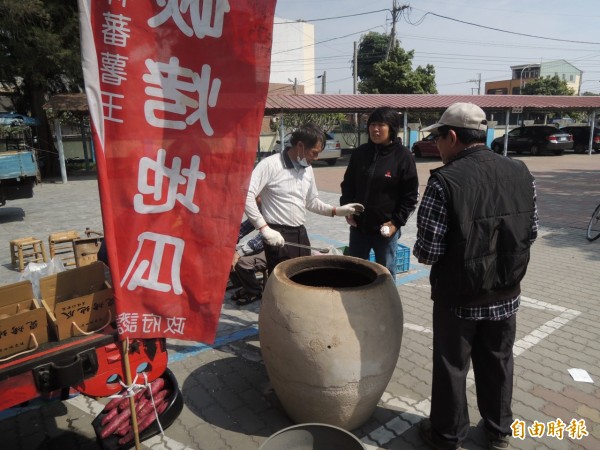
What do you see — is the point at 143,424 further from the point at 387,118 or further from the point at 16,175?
the point at 16,175

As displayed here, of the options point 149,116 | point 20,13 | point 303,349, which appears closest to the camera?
point 149,116

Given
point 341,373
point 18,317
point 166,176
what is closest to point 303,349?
point 341,373

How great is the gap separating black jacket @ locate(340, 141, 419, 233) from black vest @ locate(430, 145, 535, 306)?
4.21 ft

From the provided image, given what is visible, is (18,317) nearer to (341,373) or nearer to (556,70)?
(341,373)

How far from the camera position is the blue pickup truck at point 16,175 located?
8.97 metres

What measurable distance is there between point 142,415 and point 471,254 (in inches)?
85.5

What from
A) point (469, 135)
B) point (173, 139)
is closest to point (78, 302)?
point (173, 139)

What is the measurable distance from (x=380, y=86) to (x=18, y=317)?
3120 cm

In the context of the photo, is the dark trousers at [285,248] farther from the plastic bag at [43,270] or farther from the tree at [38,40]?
the tree at [38,40]

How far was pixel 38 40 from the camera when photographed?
13734mm

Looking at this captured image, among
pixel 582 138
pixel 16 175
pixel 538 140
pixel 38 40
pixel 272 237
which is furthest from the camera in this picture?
pixel 582 138

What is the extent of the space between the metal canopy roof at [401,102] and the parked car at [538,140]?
1.19 metres

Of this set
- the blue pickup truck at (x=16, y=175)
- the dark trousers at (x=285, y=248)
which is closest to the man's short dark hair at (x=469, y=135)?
the dark trousers at (x=285, y=248)

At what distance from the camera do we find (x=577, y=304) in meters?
4.73
